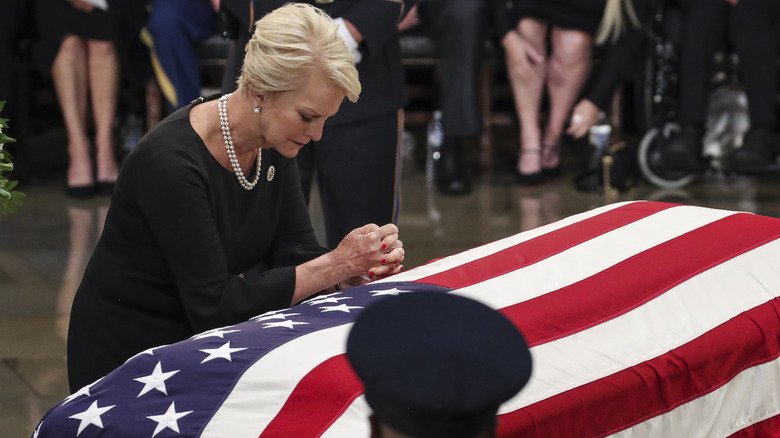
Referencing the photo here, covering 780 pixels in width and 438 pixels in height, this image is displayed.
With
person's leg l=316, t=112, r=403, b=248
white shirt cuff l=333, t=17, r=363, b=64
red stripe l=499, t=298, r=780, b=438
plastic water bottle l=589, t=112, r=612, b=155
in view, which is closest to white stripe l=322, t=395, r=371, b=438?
red stripe l=499, t=298, r=780, b=438

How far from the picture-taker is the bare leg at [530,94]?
554 centimetres

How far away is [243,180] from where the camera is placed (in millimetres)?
2221

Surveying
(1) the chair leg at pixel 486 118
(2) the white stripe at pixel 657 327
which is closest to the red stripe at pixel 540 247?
(2) the white stripe at pixel 657 327

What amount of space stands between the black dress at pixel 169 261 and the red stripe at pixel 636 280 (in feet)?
1.63

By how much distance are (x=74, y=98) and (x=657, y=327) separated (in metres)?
4.11

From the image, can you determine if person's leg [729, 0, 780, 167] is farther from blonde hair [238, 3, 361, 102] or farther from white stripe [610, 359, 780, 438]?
blonde hair [238, 3, 361, 102]

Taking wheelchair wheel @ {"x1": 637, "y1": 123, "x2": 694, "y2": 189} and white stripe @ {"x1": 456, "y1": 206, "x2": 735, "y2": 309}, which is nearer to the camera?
white stripe @ {"x1": 456, "y1": 206, "x2": 735, "y2": 309}

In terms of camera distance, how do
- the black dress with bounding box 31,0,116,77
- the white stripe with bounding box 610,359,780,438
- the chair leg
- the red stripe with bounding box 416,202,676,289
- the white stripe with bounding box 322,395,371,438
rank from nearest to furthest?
1. the white stripe with bounding box 322,395,371,438
2. the white stripe with bounding box 610,359,780,438
3. the red stripe with bounding box 416,202,676,289
4. the black dress with bounding box 31,0,116,77
5. the chair leg

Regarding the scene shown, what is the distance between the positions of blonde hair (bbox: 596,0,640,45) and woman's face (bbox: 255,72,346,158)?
3.51 metres

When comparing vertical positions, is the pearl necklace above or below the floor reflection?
above

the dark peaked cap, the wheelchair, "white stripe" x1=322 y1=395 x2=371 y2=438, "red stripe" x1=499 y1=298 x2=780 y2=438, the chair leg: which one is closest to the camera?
the dark peaked cap

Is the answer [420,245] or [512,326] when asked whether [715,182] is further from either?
[512,326]

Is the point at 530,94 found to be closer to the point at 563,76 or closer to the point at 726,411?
the point at 563,76

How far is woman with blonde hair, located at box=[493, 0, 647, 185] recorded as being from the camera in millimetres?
5441
